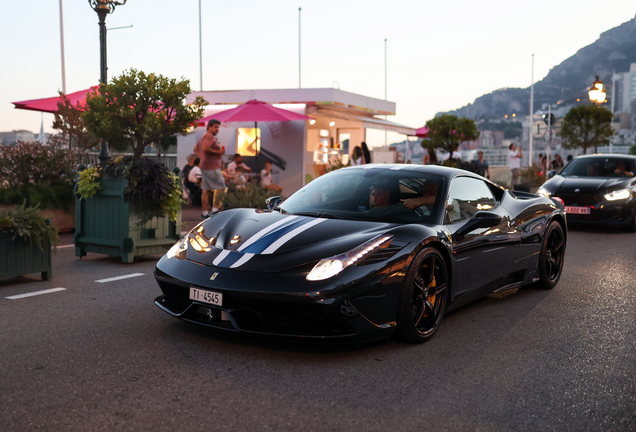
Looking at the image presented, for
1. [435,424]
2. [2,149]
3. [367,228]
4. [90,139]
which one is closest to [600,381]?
[435,424]

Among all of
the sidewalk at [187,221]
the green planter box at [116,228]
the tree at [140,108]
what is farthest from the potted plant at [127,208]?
the tree at [140,108]

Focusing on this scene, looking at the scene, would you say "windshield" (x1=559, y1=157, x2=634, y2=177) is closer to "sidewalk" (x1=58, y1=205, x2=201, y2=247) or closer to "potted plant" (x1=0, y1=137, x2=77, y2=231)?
"sidewalk" (x1=58, y1=205, x2=201, y2=247)

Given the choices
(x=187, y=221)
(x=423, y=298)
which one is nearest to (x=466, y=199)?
(x=423, y=298)

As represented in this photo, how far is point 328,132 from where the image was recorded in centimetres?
2400

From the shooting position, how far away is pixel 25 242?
6227mm

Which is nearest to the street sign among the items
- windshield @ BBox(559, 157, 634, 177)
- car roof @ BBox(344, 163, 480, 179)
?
windshield @ BBox(559, 157, 634, 177)

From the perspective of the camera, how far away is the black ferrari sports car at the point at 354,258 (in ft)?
12.5

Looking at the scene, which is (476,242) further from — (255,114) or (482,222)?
(255,114)

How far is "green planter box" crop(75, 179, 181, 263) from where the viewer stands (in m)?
7.51

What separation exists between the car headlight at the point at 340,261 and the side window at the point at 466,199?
0.98 metres

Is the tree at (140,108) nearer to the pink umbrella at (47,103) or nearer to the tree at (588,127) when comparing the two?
the pink umbrella at (47,103)

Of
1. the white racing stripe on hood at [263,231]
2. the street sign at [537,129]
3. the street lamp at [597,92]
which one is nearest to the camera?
the white racing stripe on hood at [263,231]

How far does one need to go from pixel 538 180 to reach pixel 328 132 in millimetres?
7954

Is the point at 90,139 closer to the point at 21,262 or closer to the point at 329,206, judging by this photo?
the point at 21,262
